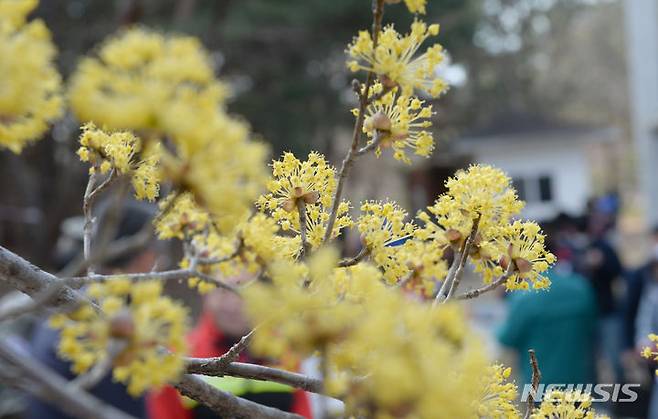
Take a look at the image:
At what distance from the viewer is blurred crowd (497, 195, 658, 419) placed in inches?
177

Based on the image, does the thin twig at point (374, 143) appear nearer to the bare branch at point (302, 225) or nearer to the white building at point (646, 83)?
the bare branch at point (302, 225)

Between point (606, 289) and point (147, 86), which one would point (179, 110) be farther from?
point (606, 289)

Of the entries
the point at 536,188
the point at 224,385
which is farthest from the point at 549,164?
the point at 224,385

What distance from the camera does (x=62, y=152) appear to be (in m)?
10.4

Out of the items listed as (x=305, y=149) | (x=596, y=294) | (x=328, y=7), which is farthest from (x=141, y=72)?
(x=305, y=149)

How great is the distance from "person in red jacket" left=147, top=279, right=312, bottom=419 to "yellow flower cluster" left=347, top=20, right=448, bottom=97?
173cm

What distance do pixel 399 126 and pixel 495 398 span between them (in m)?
0.31

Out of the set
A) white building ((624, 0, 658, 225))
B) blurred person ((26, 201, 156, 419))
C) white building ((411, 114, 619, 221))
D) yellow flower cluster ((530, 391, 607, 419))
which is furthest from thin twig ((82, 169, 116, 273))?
white building ((411, 114, 619, 221))

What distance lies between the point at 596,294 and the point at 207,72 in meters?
6.14

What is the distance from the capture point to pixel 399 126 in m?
0.80

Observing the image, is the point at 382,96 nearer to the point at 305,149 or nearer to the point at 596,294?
the point at 596,294

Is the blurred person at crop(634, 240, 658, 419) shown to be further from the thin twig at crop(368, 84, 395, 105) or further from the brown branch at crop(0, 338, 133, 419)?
the brown branch at crop(0, 338, 133, 419)

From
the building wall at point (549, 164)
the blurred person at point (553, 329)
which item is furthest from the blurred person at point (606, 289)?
the building wall at point (549, 164)

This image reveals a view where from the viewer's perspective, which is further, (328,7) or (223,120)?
(328,7)
